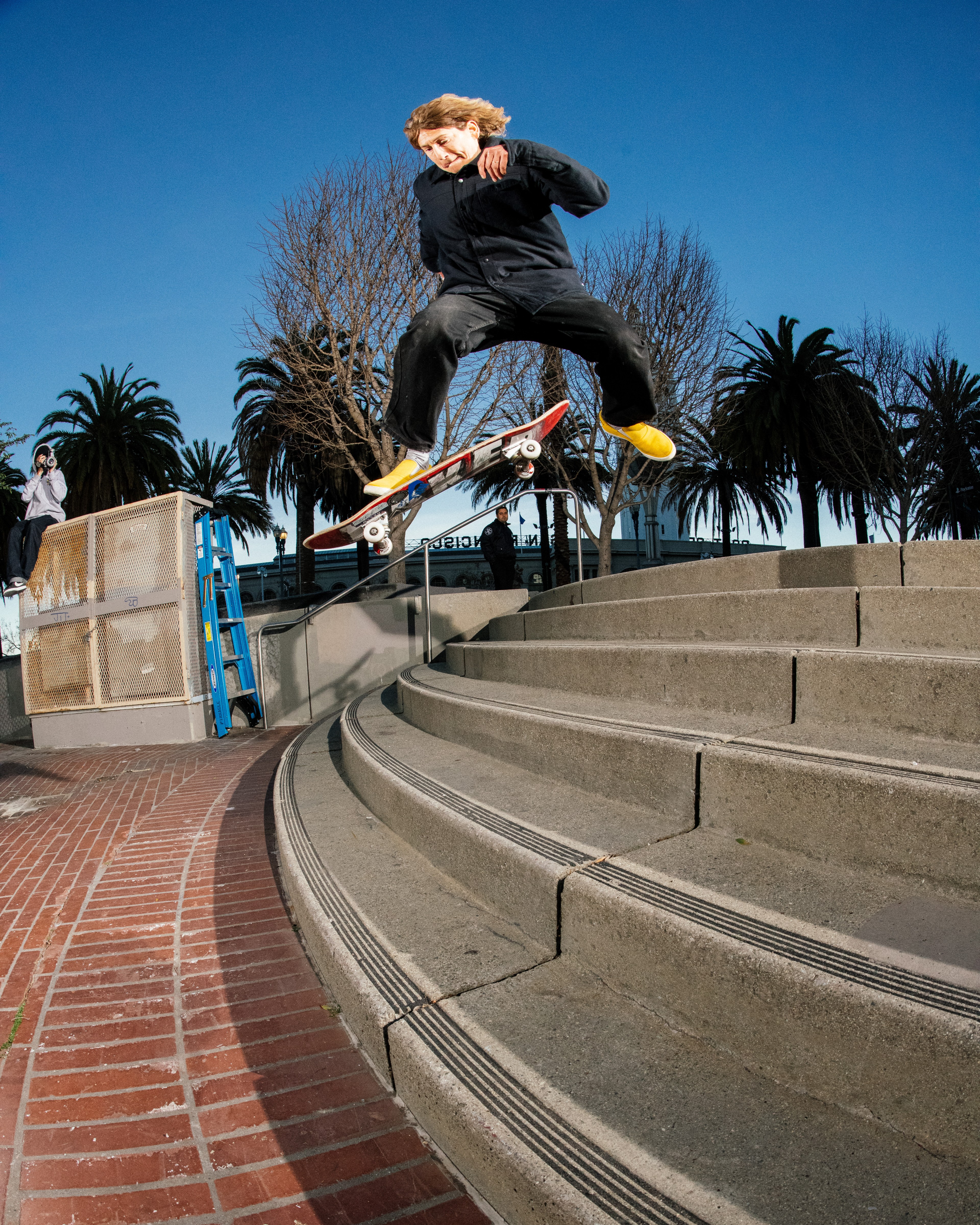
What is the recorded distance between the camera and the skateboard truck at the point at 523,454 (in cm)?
482

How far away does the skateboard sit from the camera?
15.2ft

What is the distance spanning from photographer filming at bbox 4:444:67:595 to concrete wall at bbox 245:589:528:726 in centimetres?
286

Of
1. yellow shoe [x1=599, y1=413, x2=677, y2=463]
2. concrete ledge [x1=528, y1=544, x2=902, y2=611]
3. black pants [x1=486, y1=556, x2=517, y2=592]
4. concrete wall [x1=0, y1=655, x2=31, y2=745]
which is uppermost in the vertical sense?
yellow shoe [x1=599, y1=413, x2=677, y2=463]

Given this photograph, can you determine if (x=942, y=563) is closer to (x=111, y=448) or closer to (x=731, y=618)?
(x=731, y=618)

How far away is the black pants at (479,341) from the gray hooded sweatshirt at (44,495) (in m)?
8.32

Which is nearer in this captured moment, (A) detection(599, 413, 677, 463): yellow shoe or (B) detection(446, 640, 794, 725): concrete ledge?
(B) detection(446, 640, 794, 725): concrete ledge

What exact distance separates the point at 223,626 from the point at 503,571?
5319 millimetres

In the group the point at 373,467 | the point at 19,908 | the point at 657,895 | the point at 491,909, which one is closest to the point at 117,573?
the point at 19,908

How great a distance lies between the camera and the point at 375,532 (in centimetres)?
468

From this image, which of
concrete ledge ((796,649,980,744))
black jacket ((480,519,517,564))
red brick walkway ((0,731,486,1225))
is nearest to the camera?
red brick walkway ((0,731,486,1225))

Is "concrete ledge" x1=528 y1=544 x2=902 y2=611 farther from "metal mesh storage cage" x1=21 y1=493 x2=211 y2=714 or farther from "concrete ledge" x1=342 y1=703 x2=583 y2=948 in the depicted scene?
"metal mesh storage cage" x1=21 y1=493 x2=211 y2=714

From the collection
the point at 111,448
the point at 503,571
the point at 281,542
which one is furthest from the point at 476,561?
the point at 503,571

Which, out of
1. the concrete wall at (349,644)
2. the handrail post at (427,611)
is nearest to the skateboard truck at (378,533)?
the handrail post at (427,611)

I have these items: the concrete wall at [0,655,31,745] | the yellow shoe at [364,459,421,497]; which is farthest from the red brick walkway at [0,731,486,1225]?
the concrete wall at [0,655,31,745]
